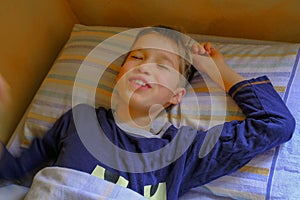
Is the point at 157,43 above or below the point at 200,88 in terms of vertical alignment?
above

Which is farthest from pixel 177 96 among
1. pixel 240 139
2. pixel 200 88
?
pixel 240 139

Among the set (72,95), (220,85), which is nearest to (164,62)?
(220,85)

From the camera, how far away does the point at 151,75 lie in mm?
1044

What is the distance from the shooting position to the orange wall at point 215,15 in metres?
1.21

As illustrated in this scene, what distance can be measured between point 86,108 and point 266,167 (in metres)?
0.46

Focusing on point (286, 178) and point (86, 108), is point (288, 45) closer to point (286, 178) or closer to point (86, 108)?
point (286, 178)

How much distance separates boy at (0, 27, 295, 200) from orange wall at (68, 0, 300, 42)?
151mm

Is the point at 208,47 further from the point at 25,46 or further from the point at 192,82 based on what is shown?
the point at 25,46

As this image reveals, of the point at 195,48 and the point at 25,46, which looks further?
the point at 25,46

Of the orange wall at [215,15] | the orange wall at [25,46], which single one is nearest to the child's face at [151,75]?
the orange wall at [215,15]

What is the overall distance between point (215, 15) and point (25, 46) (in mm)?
564

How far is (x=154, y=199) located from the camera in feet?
3.19

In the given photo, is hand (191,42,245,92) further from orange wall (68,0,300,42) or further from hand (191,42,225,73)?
orange wall (68,0,300,42)

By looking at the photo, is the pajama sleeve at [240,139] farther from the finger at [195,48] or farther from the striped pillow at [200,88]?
the finger at [195,48]
